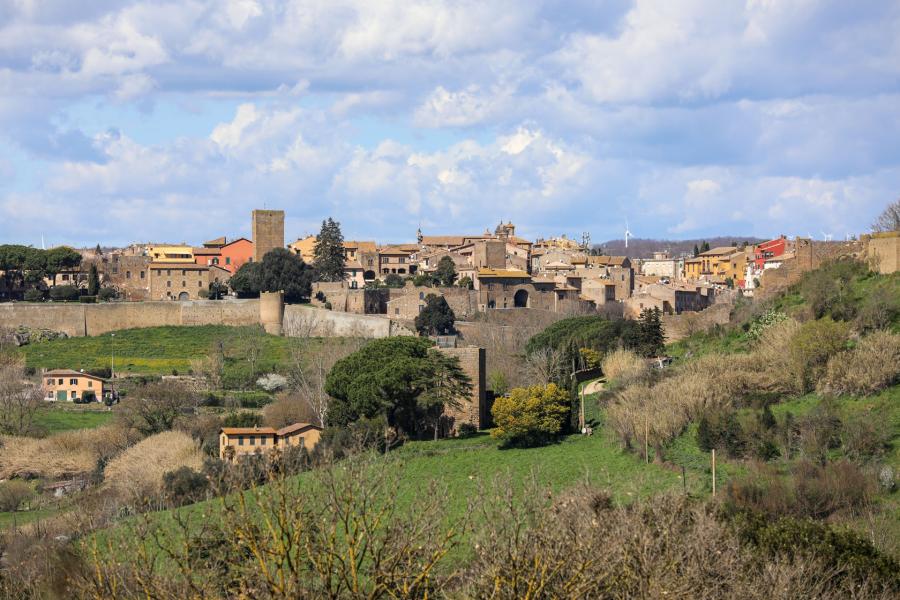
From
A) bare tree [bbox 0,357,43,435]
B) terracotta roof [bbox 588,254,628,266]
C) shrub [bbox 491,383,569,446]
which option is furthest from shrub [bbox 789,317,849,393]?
terracotta roof [bbox 588,254,628,266]

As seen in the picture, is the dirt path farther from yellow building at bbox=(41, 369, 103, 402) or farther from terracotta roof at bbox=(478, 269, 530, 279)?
terracotta roof at bbox=(478, 269, 530, 279)

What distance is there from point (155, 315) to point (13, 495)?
2949cm

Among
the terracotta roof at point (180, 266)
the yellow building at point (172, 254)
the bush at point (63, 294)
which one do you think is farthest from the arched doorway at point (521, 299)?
the bush at point (63, 294)

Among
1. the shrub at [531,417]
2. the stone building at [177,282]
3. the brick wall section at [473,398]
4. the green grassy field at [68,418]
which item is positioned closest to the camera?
the shrub at [531,417]

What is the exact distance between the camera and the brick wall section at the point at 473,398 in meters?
38.0

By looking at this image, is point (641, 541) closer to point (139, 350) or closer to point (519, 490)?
point (519, 490)

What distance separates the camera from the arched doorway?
69.3m

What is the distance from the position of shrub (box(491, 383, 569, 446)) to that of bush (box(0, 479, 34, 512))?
13.0m

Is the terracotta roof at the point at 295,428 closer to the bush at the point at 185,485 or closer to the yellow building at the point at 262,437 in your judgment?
the yellow building at the point at 262,437

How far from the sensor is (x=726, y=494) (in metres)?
25.2

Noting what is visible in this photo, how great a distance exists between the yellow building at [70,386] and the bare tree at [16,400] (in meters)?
0.59

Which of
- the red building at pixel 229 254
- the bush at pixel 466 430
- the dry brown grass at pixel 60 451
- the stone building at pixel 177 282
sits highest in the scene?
the red building at pixel 229 254

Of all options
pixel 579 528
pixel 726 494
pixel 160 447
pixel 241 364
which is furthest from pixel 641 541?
pixel 241 364

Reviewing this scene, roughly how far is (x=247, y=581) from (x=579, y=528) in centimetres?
609
